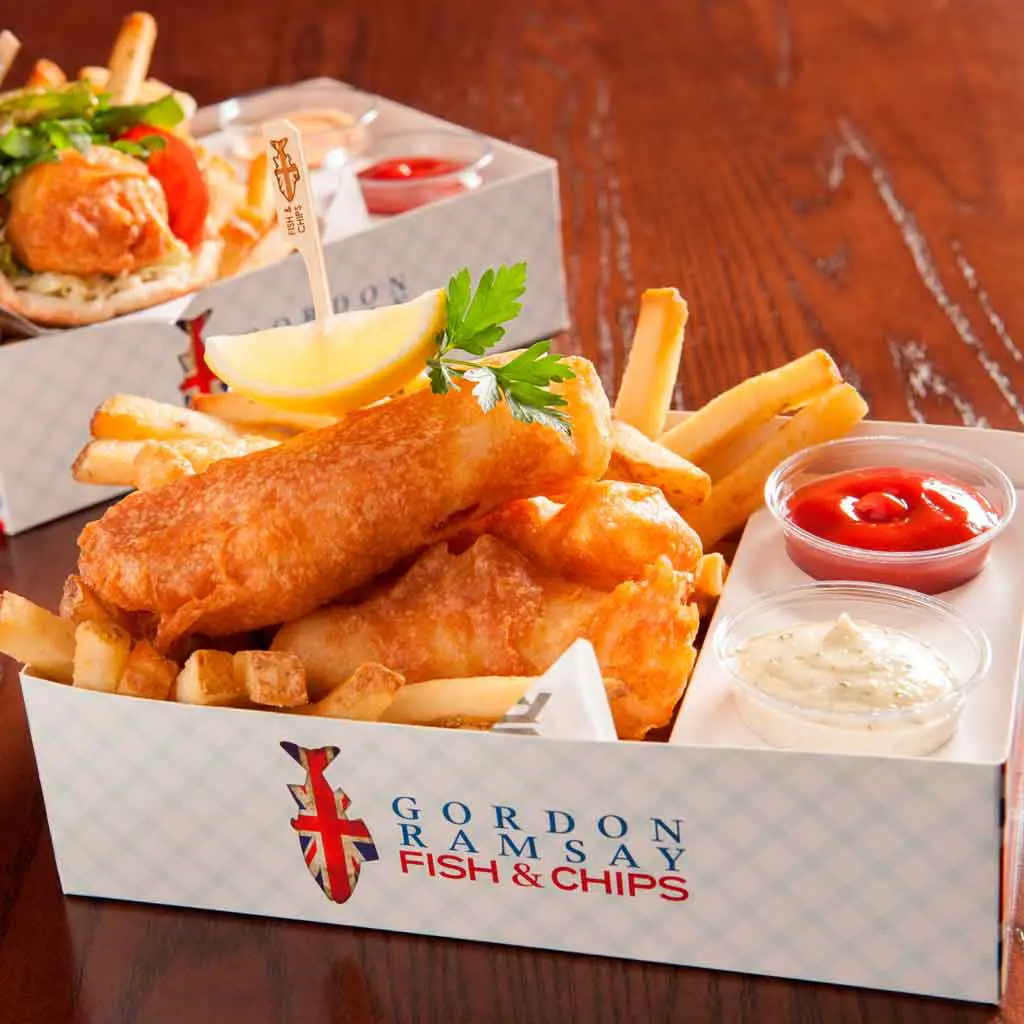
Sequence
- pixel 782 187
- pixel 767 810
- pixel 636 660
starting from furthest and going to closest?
pixel 782 187 → pixel 636 660 → pixel 767 810

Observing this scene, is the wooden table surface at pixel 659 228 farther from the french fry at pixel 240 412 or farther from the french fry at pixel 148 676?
the french fry at pixel 240 412

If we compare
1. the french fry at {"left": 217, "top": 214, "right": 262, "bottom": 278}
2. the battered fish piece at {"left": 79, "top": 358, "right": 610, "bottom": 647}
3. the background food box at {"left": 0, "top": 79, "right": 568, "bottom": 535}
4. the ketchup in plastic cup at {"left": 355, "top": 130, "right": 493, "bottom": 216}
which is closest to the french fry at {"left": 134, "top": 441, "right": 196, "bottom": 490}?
the battered fish piece at {"left": 79, "top": 358, "right": 610, "bottom": 647}

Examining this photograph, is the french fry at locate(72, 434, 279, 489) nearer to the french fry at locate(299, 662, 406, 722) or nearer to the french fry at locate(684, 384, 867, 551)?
the french fry at locate(299, 662, 406, 722)

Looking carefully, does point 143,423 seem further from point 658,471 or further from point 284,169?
point 658,471

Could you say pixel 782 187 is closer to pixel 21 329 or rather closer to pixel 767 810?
pixel 21 329

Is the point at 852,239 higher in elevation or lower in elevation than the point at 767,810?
lower

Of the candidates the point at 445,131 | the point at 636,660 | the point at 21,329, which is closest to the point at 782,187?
the point at 445,131

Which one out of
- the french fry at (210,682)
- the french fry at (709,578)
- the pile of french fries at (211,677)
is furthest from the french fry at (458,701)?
the french fry at (709,578)
